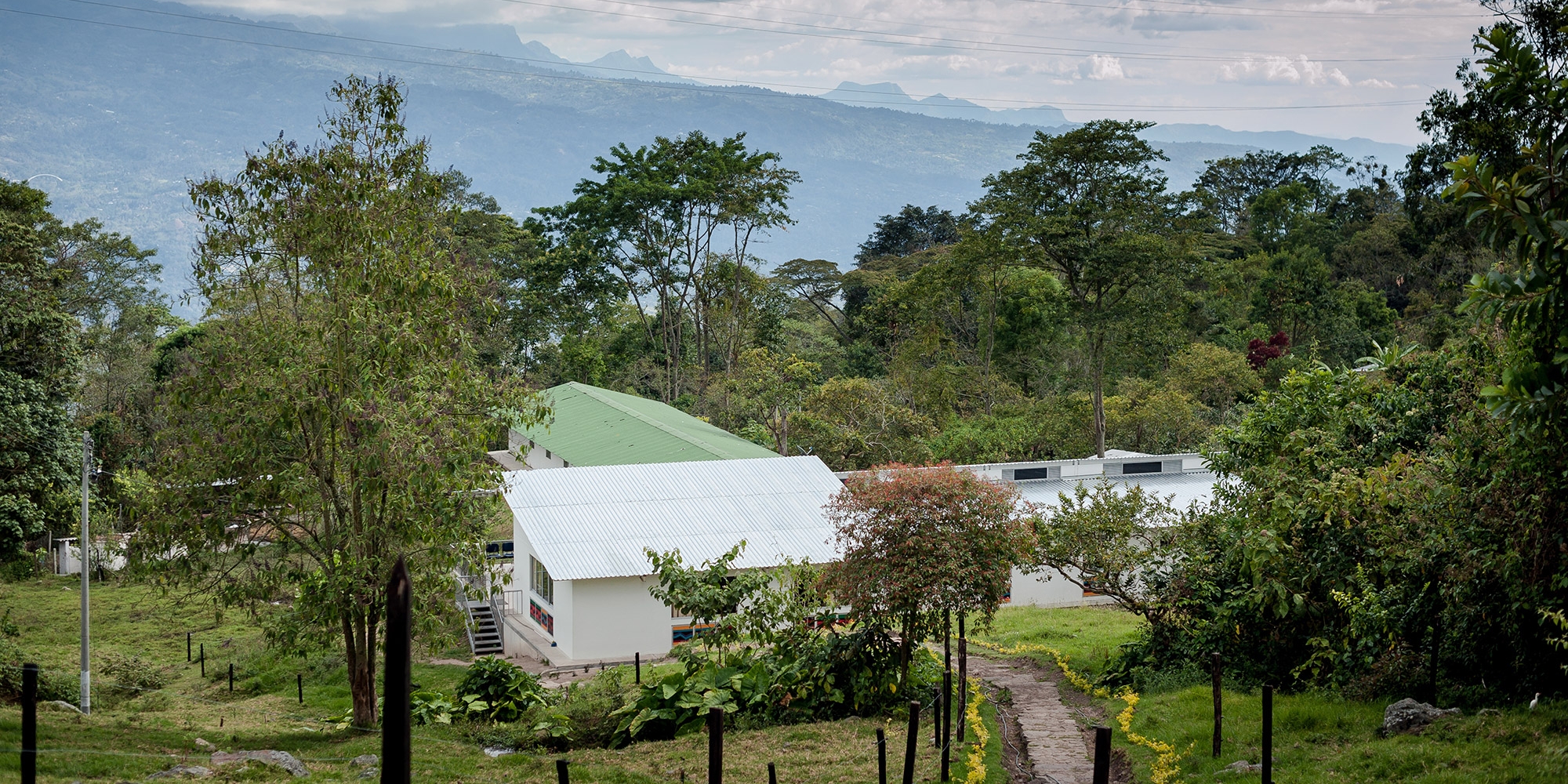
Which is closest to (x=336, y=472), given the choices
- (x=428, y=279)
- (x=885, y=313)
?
(x=428, y=279)

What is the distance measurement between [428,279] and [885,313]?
138ft

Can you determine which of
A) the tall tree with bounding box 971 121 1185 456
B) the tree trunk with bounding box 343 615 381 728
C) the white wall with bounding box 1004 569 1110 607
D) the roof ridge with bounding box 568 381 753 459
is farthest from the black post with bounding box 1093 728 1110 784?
the tall tree with bounding box 971 121 1185 456

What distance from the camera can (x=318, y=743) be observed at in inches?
547

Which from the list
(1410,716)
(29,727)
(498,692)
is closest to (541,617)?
(498,692)

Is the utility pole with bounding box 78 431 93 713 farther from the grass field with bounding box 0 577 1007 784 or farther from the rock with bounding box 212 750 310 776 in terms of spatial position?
the rock with bounding box 212 750 310 776

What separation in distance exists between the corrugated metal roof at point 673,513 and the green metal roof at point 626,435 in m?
3.56

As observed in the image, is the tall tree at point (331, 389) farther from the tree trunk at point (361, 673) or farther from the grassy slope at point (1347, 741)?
the grassy slope at point (1347, 741)

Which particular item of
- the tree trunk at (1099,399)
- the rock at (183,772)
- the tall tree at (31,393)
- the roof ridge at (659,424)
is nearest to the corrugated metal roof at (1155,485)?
the tree trunk at (1099,399)

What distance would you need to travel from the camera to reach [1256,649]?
15836 mm

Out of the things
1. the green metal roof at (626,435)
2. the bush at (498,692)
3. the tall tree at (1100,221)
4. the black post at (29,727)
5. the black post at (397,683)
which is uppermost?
the tall tree at (1100,221)

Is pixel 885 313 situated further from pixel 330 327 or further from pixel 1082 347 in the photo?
pixel 330 327

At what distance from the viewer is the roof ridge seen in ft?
109

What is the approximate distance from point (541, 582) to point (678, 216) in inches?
1187

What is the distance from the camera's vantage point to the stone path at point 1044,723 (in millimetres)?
13031
